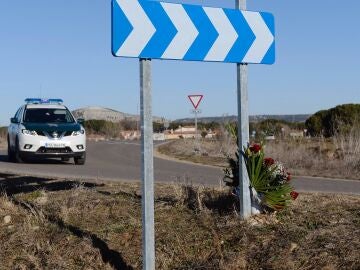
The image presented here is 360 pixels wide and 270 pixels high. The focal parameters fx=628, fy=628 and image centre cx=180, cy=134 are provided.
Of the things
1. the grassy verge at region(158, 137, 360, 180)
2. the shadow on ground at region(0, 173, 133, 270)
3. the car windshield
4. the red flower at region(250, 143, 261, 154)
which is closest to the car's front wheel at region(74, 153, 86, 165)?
the car windshield

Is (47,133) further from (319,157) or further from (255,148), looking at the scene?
(255,148)

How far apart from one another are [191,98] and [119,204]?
19.1 metres

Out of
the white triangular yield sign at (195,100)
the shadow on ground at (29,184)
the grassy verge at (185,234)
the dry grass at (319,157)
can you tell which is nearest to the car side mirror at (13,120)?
the shadow on ground at (29,184)

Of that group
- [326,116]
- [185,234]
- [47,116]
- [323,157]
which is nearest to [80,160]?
[47,116]

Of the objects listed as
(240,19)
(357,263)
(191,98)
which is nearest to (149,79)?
(240,19)

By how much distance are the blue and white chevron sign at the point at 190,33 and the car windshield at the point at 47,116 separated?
12.3 m

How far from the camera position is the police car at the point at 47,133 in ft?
55.8

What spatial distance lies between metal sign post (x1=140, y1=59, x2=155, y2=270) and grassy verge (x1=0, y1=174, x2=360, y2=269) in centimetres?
45

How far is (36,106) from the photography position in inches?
709

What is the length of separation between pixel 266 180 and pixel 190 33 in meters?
1.81

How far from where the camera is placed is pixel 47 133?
56.0ft

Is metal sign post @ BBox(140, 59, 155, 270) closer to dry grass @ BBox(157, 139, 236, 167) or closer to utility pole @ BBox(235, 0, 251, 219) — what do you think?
utility pole @ BBox(235, 0, 251, 219)

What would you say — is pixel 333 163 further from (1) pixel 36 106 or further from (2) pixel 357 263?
(2) pixel 357 263

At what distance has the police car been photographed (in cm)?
1702
